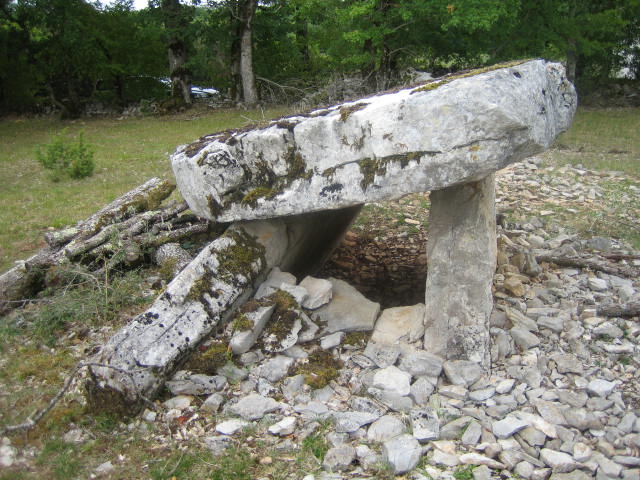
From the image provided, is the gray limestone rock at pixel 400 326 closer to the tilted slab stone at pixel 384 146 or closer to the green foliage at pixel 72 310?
the tilted slab stone at pixel 384 146

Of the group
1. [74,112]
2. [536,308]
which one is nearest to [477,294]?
[536,308]

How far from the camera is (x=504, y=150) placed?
3506 millimetres

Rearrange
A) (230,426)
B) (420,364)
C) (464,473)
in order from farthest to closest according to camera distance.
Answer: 1. (420,364)
2. (230,426)
3. (464,473)

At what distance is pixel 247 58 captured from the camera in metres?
17.1

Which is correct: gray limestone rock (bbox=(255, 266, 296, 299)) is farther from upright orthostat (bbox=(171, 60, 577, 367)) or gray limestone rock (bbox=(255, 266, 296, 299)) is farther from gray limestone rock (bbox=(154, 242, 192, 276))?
gray limestone rock (bbox=(154, 242, 192, 276))

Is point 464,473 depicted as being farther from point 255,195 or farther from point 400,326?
point 255,195

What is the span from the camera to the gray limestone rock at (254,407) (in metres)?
3.70

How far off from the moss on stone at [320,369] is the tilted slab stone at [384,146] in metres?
1.17

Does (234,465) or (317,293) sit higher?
(317,293)

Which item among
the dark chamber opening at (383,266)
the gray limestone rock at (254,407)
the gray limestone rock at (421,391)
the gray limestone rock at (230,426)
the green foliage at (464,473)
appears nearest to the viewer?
the green foliage at (464,473)

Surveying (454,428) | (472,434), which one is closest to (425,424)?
(454,428)

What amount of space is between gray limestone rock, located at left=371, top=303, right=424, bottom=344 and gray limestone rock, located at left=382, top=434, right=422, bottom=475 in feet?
3.80

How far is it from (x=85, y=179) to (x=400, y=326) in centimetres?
808

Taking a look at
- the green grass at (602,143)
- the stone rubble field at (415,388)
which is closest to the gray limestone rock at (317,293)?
the stone rubble field at (415,388)
